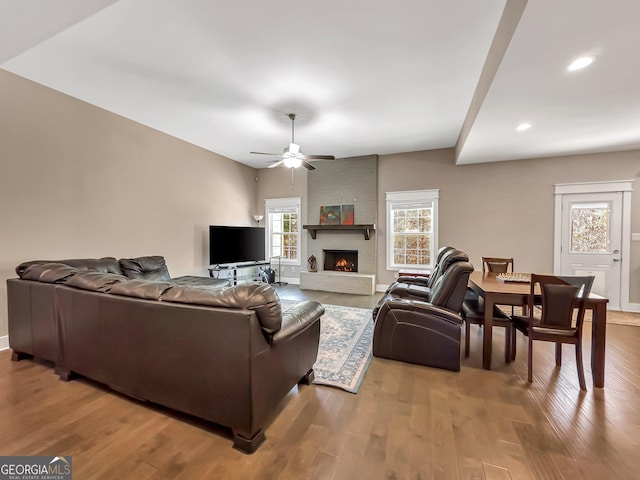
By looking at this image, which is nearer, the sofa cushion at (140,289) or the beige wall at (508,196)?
the sofa cushion at (140,289)

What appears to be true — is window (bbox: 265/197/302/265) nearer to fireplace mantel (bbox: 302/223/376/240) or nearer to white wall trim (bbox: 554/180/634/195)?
fireplace mantel (bbox: 302/223/376/240)

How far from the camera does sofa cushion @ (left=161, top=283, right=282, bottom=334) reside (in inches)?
60.8

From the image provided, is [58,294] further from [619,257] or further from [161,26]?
[619,257]

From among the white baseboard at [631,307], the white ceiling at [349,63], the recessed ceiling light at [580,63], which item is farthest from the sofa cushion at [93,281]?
the white baseboard at [631,307]

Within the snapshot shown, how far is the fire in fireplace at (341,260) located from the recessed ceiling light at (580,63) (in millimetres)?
4576

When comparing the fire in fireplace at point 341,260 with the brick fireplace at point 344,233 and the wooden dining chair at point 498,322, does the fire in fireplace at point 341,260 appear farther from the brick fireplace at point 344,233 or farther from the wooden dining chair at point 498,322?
the wooden dining chair at point 498,322

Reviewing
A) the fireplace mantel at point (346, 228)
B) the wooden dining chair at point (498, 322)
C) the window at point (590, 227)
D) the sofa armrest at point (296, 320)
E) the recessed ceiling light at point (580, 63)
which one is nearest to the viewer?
the sofa armrest at point (296, 320)

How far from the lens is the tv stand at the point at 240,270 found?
5.61 m

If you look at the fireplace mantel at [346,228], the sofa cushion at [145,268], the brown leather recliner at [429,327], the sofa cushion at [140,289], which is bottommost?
the brown leather recliner at [429,327]

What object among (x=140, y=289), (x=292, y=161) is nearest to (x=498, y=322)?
(x=140, y=289)

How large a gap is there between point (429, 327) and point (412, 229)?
11.9ft

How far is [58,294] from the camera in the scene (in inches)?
87.5

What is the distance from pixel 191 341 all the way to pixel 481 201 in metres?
5.59

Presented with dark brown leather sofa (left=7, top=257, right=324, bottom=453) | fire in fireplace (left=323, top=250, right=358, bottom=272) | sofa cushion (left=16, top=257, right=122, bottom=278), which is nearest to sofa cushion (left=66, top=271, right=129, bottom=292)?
dark brown leather sofa (left=7, top=257, right=324, bottom=453)
